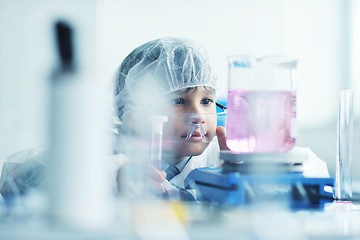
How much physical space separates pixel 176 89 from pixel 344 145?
746 mm

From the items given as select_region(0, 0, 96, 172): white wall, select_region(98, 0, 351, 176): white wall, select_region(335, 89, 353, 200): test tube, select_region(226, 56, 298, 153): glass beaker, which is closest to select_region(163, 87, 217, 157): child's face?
select_region(226, 56, 298, 153): glass beaker

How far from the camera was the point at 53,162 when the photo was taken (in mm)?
585

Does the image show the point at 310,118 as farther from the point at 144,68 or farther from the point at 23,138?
the point at 23,138

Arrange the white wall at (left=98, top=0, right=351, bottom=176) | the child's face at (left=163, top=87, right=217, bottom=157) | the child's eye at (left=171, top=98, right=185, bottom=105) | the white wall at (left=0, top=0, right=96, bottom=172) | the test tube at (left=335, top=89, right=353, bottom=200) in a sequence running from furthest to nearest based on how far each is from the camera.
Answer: the white wall at (left=98, top=0, right=351, bottom=176)
the white wall at (left=0, top=0, right=96, bottom=172)
the child's eye at (left=171, top=98, right=185, bottom=105)
the child's face at (left=163, top=87, right=217, bottom=157)
the test tube at (left=335, top=89, right=353, bottom=200)

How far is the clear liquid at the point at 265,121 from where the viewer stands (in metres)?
0.94

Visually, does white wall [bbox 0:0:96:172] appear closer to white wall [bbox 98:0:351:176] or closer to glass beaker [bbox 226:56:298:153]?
white wall [bbox 98:0:351:176]

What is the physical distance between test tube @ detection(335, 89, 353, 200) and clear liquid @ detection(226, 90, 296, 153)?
14 centimetres

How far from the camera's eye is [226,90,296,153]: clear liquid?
3.07 feet

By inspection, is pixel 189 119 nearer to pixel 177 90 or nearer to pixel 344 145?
pixel 177 90

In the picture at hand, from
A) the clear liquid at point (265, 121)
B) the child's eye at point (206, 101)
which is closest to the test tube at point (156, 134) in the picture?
the clear liquid at point (265, 121)

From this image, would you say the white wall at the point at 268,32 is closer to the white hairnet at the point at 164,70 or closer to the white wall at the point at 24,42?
the white wall at the point at 24,42

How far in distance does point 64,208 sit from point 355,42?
3.00 m

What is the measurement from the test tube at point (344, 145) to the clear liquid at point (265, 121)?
14 centimetres

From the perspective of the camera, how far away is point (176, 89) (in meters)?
1.65
